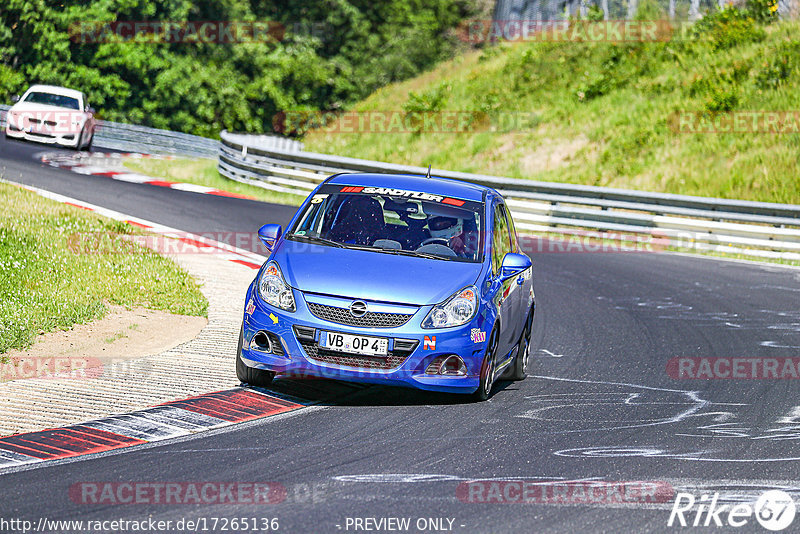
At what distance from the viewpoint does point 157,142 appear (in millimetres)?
38750

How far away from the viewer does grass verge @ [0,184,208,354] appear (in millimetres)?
10172

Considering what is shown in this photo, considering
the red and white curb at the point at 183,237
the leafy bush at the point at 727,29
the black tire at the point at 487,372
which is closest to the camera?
the black tire at the point at 487,372

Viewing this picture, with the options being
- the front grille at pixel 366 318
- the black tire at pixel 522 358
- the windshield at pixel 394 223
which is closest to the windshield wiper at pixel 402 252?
the windshield at pixel 394 223

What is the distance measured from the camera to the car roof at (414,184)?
951 cm

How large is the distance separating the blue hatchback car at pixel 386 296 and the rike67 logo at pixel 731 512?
7.90ft

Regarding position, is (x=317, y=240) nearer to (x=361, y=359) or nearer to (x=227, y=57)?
(x=361, y=359)

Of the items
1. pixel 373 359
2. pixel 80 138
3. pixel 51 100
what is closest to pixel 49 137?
pixel 80 138

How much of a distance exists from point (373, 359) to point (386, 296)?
17.8 inches

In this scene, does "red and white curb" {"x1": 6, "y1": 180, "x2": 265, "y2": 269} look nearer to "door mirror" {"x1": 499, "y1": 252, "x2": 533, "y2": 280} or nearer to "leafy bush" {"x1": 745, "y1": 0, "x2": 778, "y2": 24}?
"door mirror" {"x1": 499, "y1": 252, "x2": 533, "y2": 280}

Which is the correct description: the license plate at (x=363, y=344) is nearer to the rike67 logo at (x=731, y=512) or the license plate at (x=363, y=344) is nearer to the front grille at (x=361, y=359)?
the front grille at (x=361, y=359)

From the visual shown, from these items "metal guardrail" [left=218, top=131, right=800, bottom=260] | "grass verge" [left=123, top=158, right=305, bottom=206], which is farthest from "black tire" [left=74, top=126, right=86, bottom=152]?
"metal guardrail" [left=218, top=131, right=800, bottom=260]

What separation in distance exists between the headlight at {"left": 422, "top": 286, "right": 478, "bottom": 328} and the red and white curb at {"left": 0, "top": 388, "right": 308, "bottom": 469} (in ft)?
3.74

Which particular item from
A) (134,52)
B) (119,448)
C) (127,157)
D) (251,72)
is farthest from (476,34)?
(119,448)

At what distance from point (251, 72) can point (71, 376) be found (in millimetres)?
43134
